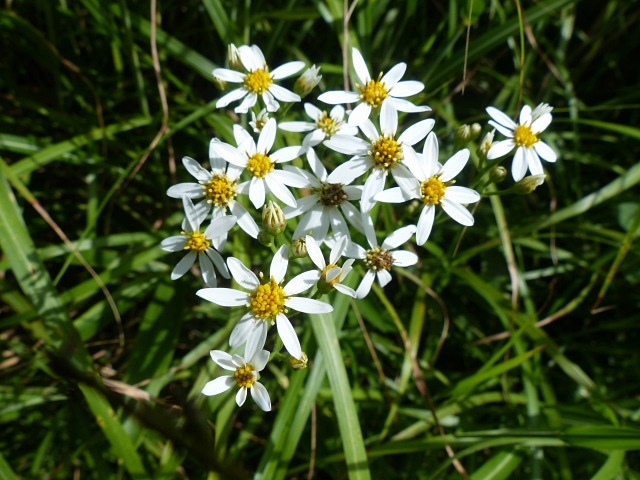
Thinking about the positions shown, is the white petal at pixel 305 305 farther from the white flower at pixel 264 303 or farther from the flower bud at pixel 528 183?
the flower bud at pixel 528 183

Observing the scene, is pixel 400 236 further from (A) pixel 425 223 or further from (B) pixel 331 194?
(B) pixel 331 194

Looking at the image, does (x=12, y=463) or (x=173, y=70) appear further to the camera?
(x=173, y=70)

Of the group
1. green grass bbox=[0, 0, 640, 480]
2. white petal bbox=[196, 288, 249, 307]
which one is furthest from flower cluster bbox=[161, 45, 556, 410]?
green grass bbox=[0, 0, 640, 480]

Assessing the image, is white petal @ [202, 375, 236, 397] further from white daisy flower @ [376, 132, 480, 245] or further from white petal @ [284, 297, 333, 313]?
white daisy flower @ [376, 132, 480, 245]

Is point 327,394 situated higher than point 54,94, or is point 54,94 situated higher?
point 54,94

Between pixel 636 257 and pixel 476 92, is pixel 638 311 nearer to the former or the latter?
pixel 636 257

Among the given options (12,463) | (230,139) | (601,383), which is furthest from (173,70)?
(601,383)
